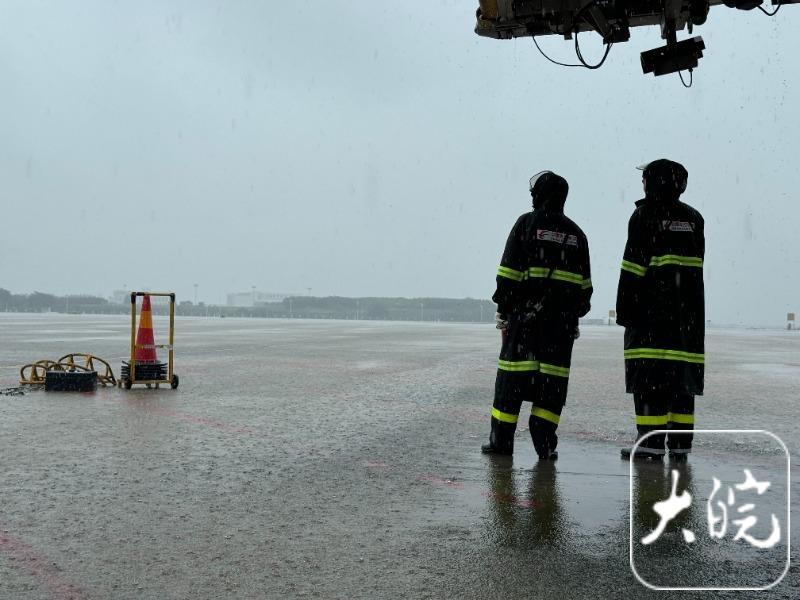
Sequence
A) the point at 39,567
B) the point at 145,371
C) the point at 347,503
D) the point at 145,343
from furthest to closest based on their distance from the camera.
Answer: the point at 145,343
the point at 145,371
the point at 347,503
the point at 39,567

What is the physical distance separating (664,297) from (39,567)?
161 inches

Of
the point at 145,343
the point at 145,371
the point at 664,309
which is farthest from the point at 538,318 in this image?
the point at 145,343

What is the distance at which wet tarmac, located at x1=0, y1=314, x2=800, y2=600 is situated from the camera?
2.75m

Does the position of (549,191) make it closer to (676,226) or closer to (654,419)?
(676,226)

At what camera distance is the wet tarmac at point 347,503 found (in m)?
2.75

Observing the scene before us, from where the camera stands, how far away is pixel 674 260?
5.06 metres

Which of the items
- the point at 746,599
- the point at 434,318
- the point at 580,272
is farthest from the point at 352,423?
the point at 434,318

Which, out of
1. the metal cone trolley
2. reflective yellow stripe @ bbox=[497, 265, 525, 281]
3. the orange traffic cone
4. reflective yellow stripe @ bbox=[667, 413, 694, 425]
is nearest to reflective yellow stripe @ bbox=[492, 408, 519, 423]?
reflective yellow stripe @ bbox=[497, 265, 525, 281]

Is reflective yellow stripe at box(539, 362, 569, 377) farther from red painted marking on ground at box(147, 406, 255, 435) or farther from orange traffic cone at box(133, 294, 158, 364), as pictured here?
orange traffic cone at box(133, 294, 158, 364)

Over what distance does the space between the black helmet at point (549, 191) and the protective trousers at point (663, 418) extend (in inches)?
57.8

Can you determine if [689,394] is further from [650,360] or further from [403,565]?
[403,565]

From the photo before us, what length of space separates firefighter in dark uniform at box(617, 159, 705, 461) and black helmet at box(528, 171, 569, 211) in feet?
1.74

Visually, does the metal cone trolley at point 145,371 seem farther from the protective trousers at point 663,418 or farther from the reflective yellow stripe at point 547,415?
the protective trousers at point 663,418

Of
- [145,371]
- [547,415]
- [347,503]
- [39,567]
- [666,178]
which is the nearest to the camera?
[39,567]
